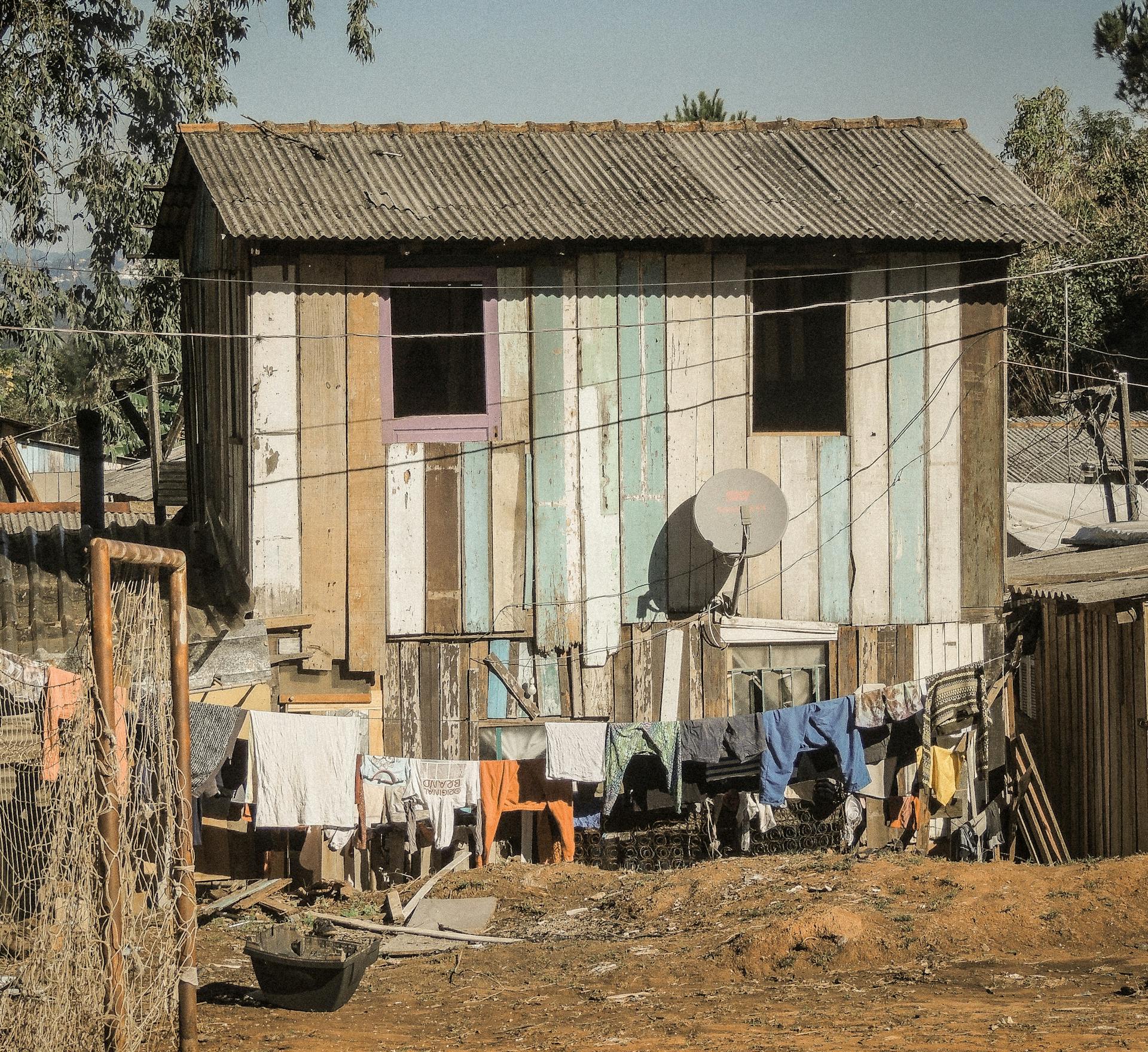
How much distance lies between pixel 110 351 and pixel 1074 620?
67.9ft

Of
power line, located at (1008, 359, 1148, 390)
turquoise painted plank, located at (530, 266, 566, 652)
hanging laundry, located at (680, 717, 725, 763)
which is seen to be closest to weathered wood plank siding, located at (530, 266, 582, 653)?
turquoise painted plank, located at (530, 266, 566, 652)

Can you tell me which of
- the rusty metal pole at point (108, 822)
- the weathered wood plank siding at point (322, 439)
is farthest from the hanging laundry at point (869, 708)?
the rusty metal pole at point (108, 822)

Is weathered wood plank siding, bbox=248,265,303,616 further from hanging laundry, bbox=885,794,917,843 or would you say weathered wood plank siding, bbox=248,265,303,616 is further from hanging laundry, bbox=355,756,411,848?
hanging laundry, bbox=885,794,917,843

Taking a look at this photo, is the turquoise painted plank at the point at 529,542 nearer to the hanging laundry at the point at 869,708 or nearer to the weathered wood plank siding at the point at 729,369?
the weathered wood plank siding at the point at 729,369

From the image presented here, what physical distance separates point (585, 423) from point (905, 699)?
12.6ft

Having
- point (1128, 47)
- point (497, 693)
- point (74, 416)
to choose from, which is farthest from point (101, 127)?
point (1128, 47)

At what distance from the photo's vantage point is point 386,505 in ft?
41.0

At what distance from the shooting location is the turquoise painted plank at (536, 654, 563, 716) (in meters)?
12.9

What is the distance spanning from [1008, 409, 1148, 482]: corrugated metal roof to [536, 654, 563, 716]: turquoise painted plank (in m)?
12.8

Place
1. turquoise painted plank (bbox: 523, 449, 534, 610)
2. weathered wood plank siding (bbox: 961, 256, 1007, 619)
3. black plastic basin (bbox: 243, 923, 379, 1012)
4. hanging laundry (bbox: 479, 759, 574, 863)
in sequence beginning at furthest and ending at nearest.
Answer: weathered wood plank siding (bbox: 961, 256, 1007, 619)
turquoise painted plank (bbox: 523, 449, 534, 610)
hanging laundry (bbox: 479, 759, 574, 863)
black plastic basin (bbox: 243, 923, 379, 1012)

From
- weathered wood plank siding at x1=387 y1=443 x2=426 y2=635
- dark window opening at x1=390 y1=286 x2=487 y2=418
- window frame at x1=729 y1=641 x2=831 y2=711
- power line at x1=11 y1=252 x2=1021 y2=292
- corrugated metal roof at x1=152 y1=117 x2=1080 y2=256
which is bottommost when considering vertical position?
window frame at x1=729 y1=641 x2=831 y2=711

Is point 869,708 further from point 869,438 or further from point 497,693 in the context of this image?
point 497,693

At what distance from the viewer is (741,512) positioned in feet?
40.4

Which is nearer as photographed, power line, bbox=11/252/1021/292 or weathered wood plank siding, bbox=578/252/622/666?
power line, bbox=11/252/1021/292
